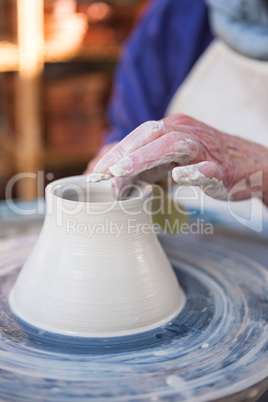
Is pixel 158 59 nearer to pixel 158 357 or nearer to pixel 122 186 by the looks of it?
pixel 122 186

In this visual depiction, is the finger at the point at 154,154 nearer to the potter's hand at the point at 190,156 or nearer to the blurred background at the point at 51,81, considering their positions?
the potter's hand at the point at 190,156

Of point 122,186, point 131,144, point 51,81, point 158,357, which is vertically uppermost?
point 131,144

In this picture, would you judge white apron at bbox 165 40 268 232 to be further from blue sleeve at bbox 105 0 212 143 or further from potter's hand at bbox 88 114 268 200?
potter's hand at bbox 88 114 268 200

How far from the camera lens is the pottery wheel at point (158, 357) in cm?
60

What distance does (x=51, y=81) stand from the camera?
8.32ft

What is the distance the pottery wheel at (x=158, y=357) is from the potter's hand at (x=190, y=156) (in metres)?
0.18

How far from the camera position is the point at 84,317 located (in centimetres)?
71

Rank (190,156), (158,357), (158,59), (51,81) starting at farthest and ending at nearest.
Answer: (51,81) < (158,59) < (190,156) < (158,357)

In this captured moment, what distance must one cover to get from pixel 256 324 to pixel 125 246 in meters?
0.22

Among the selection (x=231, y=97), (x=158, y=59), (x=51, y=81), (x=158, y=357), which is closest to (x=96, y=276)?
(x=158, y=357)

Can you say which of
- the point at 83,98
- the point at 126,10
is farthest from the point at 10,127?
the point at 126,10

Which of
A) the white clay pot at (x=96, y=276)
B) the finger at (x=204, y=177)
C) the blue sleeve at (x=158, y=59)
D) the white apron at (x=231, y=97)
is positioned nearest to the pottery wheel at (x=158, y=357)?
the white clay pot at (x=96, y=276)

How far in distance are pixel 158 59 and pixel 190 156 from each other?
32.6 inches

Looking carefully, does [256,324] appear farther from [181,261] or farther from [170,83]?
[170,83]
